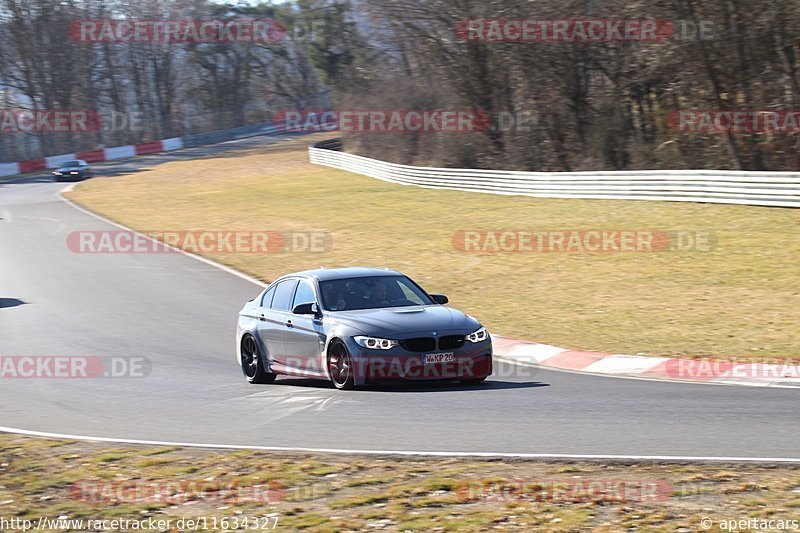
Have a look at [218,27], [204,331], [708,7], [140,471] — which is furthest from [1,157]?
[140,471]

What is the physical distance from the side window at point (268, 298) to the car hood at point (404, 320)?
5.57ft

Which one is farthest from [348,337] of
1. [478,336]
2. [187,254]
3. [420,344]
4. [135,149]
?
[135,149]

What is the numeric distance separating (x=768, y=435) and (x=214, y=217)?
34.0m

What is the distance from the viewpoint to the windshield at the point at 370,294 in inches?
513

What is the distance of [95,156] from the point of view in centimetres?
7731

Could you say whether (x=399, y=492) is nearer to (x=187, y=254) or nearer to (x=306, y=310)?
(x=306, y=310)

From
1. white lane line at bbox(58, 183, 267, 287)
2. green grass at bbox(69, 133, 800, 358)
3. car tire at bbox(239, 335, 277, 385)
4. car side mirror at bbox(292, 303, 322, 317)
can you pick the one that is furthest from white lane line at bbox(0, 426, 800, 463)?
white lane line at bbox(58, 183, 267, 287)

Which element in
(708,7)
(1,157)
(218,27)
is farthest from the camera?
(218,27)

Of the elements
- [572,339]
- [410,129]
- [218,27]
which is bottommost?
[572,339]

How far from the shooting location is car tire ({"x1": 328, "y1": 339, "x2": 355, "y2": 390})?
12211 millimetres

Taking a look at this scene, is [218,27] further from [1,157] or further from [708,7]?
[708,7]

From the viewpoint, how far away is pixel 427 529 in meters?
6.60

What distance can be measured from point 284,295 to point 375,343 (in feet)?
7.59

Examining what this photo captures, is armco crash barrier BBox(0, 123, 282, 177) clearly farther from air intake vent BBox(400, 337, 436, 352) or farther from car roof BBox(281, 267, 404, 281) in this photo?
air intake vent BBox(400, 337, 436, 352)
